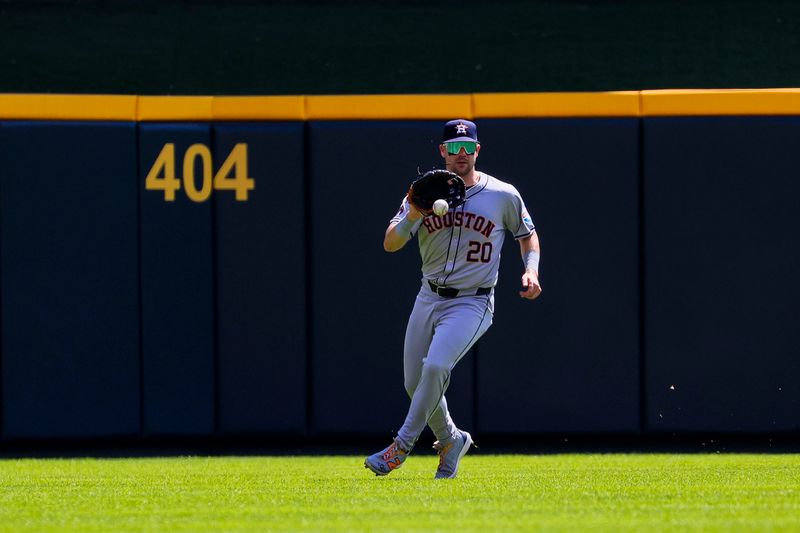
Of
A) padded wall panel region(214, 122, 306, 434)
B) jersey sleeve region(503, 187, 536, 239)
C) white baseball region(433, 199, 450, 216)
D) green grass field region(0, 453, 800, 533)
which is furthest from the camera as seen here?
padded wall panel region(214, 122, 306, 434)

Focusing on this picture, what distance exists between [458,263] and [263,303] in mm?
2463

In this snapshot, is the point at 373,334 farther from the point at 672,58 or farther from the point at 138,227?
the point at 672,58

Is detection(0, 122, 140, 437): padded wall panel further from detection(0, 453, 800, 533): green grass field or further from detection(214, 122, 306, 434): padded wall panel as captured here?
detection(0, 453, 800, 533): green grass field

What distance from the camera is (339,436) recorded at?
8047 mm

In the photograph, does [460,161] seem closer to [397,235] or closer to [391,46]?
[397,235]

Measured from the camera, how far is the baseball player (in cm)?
577

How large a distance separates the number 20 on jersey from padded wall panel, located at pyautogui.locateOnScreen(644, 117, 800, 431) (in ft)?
8.05

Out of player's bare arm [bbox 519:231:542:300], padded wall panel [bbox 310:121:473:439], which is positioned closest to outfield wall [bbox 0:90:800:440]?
padded wall panel [bbox 310:121:473:439]

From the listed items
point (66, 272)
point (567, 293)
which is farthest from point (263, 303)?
point (567, 293)

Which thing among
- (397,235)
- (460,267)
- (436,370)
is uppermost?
(397,235)

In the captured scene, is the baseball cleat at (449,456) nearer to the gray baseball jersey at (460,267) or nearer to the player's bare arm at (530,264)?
the gray baseball jersey at (460,267)

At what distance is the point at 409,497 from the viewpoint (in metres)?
4.92

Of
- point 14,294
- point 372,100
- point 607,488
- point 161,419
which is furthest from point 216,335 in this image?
Result: point 607,488

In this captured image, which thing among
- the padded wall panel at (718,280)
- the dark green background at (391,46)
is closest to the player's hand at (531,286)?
the padded wall panel at (718,280)
